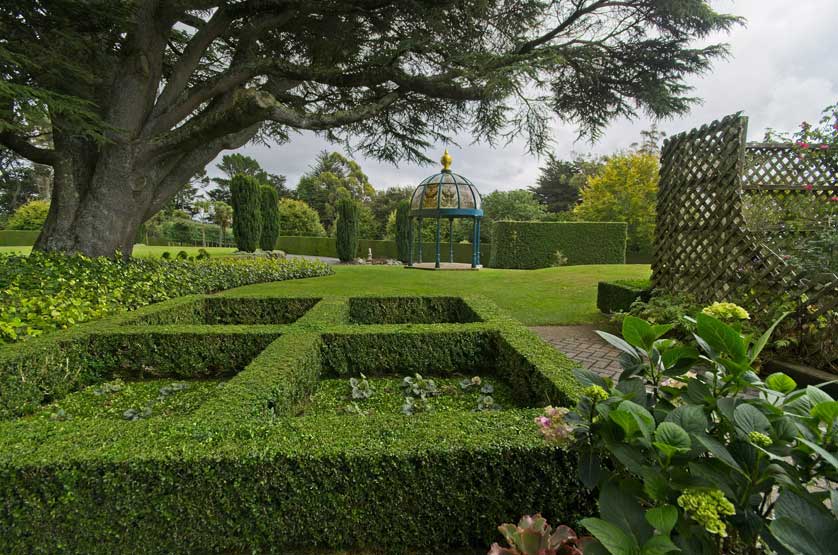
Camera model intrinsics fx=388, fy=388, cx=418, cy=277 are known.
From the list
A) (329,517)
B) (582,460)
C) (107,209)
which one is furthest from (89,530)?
(107,209)

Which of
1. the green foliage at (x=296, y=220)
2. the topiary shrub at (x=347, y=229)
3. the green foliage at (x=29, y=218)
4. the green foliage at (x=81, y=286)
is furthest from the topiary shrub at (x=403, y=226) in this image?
the green foliage at (x=29, y=218)

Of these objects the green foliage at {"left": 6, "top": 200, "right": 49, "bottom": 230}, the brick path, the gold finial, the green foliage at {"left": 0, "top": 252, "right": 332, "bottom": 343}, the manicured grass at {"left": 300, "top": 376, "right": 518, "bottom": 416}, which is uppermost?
the gold finial

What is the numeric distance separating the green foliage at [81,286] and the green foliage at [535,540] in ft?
14.8

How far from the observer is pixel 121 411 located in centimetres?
303

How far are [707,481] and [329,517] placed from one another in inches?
56.3

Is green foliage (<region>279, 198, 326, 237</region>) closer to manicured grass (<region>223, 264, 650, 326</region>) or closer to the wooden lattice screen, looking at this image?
manicured grass (<region>223, 264, 650, 326</region>)

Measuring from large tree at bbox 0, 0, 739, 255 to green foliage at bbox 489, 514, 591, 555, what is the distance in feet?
23.6

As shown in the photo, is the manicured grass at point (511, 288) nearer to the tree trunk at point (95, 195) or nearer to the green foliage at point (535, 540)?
the tree trunk at point (95, 195)

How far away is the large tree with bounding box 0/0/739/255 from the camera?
7355mm

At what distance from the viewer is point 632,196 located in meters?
21.6

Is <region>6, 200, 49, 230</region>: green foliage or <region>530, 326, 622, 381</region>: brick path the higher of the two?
<region>6, 200, 49, 230</region>: green foliage

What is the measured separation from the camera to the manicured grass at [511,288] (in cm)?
743

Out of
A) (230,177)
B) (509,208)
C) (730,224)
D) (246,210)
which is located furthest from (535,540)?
(230,177)

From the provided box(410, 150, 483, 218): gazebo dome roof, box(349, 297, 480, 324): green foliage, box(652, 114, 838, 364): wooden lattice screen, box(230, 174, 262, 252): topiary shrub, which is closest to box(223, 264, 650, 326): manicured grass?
box(349, 297, 480, 324): green foliage
